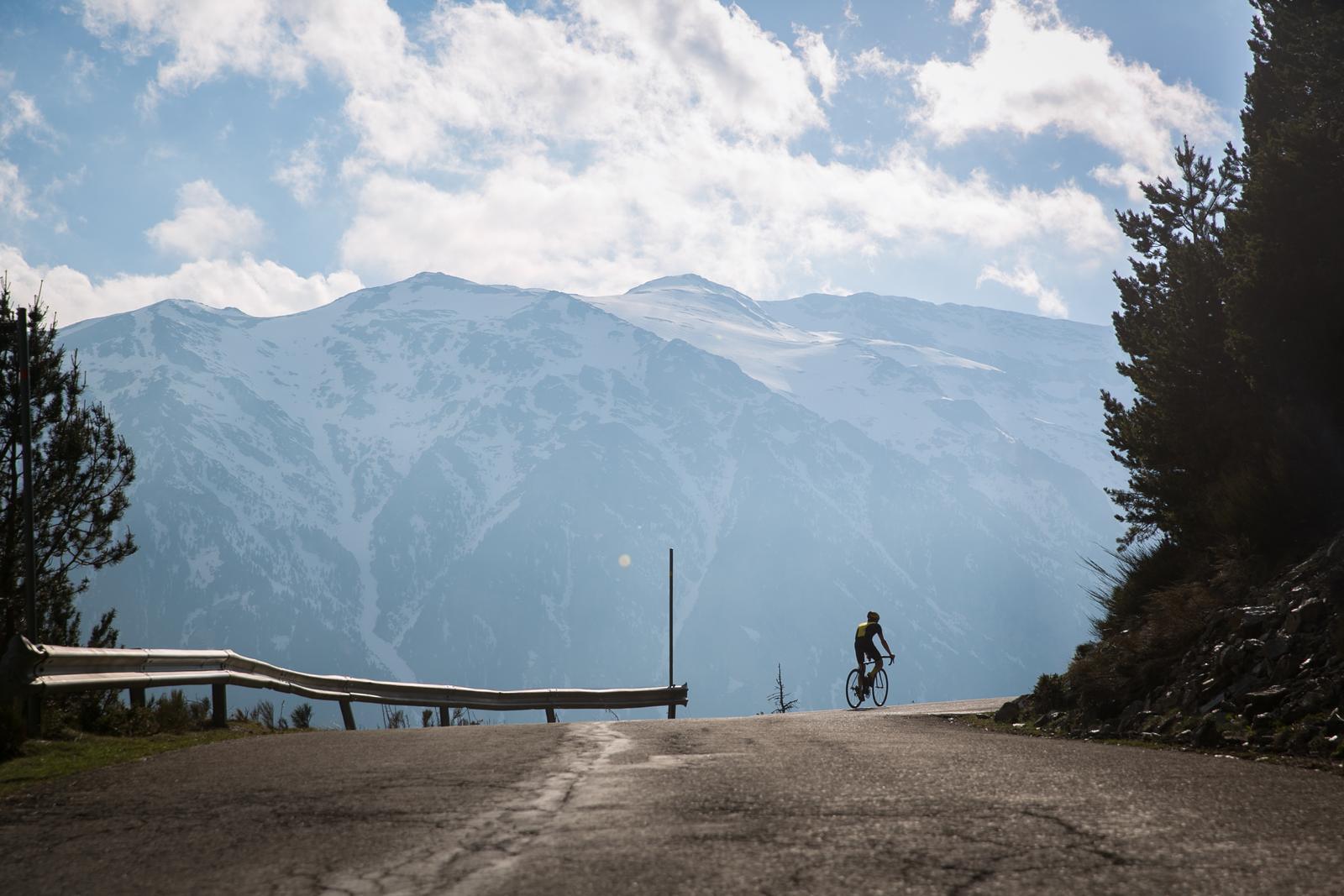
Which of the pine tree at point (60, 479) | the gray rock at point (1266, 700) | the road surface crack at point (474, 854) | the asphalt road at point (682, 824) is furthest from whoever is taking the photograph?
the pine tree at point (60, 479)

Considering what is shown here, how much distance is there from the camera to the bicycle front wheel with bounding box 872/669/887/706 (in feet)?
76.2

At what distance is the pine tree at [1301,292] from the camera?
13.3 metres

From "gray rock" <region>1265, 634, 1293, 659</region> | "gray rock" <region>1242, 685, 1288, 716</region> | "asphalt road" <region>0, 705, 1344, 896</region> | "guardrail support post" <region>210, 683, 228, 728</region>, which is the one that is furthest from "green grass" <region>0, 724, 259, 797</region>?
"gray rock" <region>1265, 634, 1293, 659</region>

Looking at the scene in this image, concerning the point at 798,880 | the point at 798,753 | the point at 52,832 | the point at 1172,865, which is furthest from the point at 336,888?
the point at 798,753

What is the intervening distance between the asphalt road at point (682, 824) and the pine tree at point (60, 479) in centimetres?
930

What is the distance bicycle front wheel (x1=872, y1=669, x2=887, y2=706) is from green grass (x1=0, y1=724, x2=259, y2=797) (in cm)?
1380

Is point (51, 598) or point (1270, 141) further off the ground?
point (1270, 141)

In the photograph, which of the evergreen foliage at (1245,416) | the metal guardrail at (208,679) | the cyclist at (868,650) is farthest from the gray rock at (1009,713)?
the metal guardrail at (208,679)

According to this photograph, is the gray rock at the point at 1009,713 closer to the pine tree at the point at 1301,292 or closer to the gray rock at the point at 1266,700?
the pine tree at the point at 1301,292

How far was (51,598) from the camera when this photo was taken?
17.0 metres

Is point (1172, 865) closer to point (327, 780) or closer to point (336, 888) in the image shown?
point (336, 888)

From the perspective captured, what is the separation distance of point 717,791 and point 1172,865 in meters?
2.67

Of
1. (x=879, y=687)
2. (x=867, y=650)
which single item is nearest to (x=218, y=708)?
(x=867, y=650)

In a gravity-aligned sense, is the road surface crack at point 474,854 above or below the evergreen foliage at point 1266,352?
below
